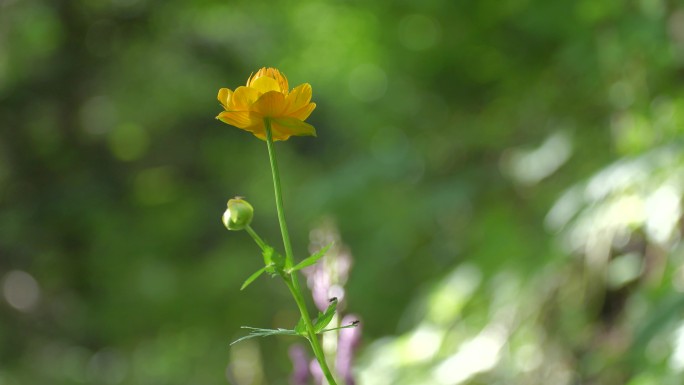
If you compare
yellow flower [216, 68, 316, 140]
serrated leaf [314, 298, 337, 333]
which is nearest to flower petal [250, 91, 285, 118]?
yellow flower [216, 68, 316, 140]

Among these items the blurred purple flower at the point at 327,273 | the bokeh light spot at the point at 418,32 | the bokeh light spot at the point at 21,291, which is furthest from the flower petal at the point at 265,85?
the bokeh light spot at the point at 21,291

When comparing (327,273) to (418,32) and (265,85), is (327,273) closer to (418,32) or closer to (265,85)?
(265,85)

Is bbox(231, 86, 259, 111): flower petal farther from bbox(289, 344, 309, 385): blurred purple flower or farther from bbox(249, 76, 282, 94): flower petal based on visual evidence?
bbox(289, 344, 309, 385): blurred purple flower

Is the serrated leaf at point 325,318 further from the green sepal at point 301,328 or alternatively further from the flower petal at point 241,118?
the flower petal at point 241,118

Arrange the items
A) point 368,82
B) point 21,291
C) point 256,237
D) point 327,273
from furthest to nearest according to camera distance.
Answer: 1. point 21,291
2. point 368,82
3. point 327,273
4. point 256,237

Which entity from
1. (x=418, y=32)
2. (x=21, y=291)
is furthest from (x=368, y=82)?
(x=21, y=291)

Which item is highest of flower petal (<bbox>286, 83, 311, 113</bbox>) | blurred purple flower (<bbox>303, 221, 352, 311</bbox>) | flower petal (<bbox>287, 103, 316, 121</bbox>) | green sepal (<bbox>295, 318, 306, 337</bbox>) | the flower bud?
blurred purple flower (<bbox>303, 221, 352, 311</bbox>)

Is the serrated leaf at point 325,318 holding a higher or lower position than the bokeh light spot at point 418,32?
lower

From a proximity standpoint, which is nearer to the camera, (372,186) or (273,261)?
(273,261)
